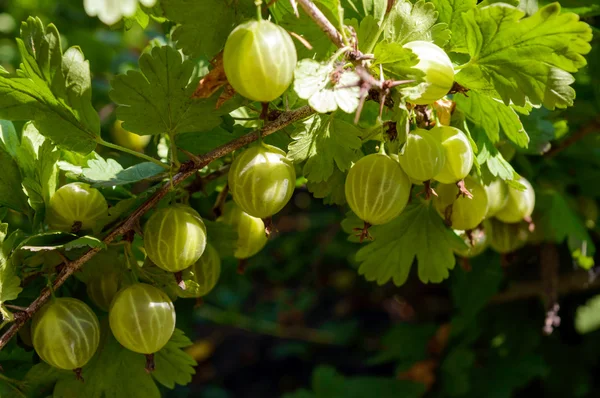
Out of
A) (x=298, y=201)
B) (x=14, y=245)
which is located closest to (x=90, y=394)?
(x=14, y=245)

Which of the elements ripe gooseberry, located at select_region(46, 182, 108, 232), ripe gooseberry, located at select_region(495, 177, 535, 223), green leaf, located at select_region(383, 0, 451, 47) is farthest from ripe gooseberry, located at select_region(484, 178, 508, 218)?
ripe gooseberry, located at select_region(46, 182, 108, 232)

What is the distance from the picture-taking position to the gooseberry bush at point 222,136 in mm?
609

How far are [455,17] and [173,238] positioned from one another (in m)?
0.38

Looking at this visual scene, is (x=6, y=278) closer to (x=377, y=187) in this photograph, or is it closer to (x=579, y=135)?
(x=377, y=187)

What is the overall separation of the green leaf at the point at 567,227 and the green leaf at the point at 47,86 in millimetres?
713

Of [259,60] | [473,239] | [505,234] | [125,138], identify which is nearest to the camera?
[259,60]

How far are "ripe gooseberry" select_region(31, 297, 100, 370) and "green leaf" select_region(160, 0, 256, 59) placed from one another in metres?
0.29

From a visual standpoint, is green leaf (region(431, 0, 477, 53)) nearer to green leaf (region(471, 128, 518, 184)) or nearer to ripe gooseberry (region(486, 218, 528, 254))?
green leaf (region(471, 128, 518, 184))

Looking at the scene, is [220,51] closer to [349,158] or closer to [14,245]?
[349,158]

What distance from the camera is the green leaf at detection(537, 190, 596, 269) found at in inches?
39.6

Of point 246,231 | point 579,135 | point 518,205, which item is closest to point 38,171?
point 246,231

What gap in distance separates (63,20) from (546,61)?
1.52 meters

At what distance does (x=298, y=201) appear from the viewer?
1.86 meters

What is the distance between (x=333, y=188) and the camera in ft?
2.38
